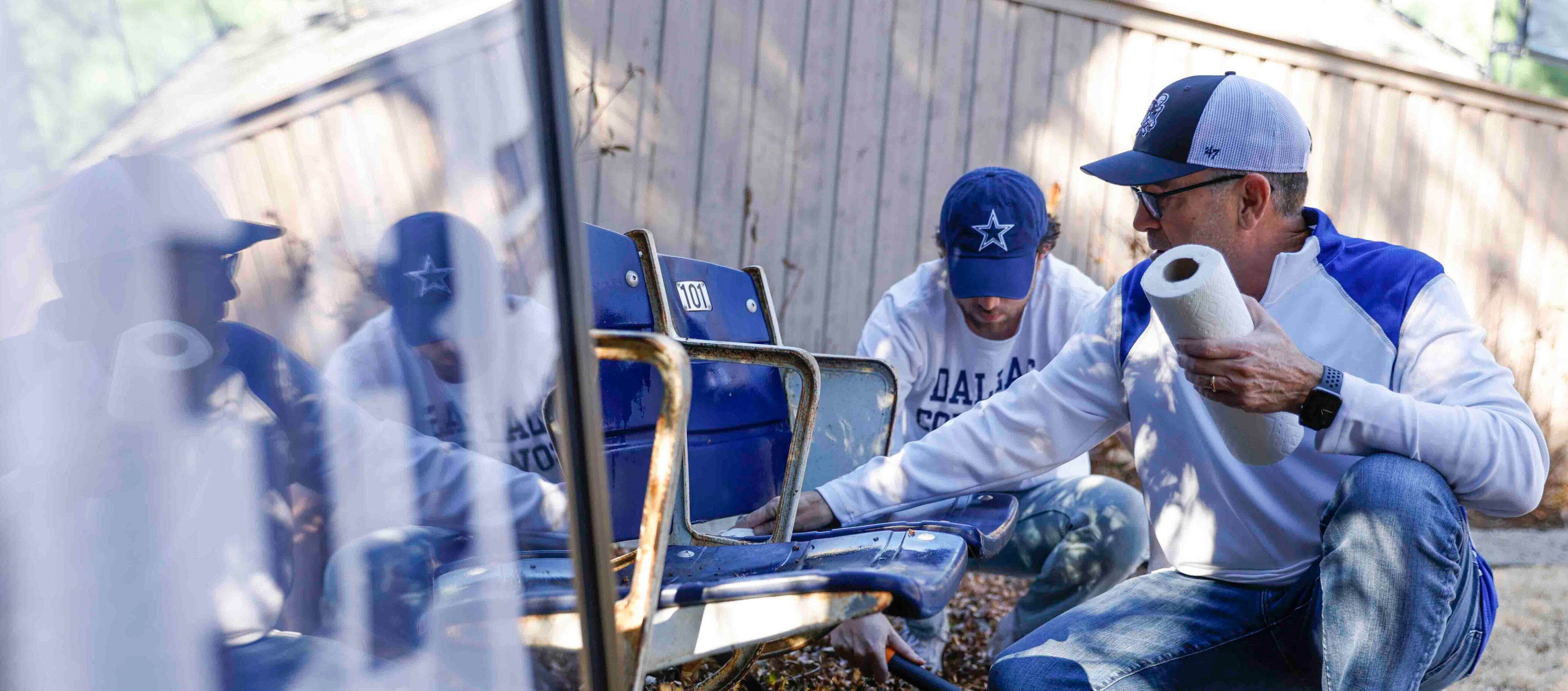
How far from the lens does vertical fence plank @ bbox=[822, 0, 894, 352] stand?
4.02 m

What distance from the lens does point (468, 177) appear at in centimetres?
88

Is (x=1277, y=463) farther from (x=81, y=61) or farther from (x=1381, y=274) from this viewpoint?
(x=81, y=61)

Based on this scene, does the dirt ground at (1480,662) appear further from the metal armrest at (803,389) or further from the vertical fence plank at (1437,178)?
the vertical fence plank at (1437,178)

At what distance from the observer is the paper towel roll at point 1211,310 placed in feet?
4.51

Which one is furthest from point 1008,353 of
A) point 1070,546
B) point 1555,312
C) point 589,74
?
point 1555,312

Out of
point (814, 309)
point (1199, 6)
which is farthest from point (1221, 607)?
point (1199, 6)

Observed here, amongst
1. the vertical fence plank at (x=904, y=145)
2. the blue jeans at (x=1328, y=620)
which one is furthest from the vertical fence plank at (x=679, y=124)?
the blue jeans at (x=1328, y=620)

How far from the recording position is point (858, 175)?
4059 mm

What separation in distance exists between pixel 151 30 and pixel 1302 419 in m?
1.37

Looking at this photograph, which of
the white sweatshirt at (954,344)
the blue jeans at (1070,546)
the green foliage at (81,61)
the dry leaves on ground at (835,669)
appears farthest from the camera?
the white sweatshirt at (954,344)

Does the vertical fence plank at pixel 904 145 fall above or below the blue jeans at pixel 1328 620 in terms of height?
above

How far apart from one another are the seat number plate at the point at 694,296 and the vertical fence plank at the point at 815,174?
1.87m

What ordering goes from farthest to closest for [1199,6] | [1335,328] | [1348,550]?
1. [1199,6]
2. [1335,328]
3. [1348,550]

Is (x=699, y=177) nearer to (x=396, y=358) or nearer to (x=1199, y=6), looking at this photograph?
(x=1199, y=6)
